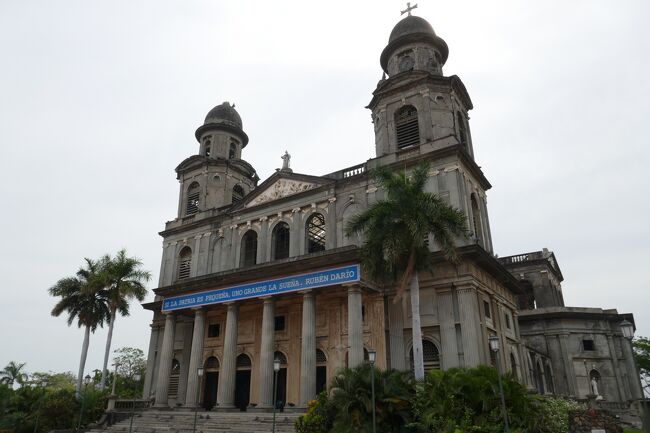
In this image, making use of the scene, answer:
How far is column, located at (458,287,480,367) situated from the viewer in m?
20.1

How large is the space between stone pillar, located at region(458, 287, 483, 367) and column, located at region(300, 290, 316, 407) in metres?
6.87

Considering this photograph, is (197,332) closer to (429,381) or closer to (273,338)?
(273,338)

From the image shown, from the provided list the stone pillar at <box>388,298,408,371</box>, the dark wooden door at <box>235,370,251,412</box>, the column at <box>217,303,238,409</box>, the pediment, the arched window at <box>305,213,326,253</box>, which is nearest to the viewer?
the stone pillar at <box>388,298,408,371</box>

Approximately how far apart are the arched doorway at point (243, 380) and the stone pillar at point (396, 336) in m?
8.68

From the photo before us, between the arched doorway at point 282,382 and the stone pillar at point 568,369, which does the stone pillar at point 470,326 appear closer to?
the arched doorway at point 282,382

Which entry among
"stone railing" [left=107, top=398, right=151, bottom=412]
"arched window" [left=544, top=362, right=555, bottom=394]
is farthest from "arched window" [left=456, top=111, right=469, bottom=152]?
"stone railing" [left=107, top=398, right=151, bottom=412]

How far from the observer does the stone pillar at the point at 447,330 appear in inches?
817

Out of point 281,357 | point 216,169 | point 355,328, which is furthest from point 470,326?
point 216,169

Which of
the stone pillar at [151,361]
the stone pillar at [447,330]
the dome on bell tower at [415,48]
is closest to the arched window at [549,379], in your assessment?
the stone pillar at [447,330]

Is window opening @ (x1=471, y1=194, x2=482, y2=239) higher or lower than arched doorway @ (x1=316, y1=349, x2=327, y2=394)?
higher

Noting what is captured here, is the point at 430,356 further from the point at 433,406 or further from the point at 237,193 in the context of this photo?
the point at 237,193

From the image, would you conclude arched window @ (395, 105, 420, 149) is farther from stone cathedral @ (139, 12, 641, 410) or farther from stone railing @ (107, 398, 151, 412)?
stone railing @ (107, 398, 151, 412)

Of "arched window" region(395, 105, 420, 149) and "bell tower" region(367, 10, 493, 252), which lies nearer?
"bell tower" region(367, 10, 493, 252)

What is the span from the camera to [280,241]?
96.5 ft
